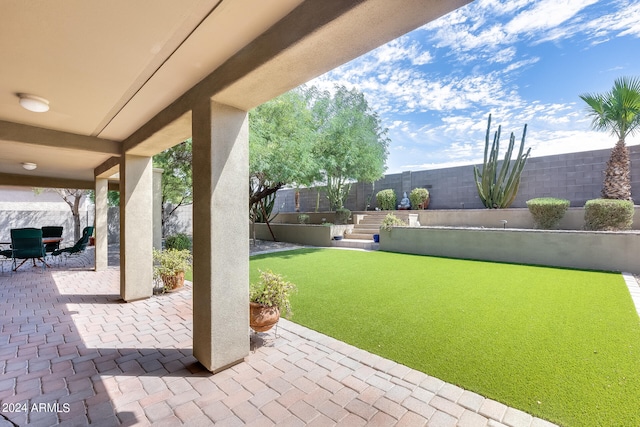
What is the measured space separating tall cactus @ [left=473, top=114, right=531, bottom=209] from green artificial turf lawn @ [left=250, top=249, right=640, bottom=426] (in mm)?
5306

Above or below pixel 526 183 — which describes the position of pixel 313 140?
above

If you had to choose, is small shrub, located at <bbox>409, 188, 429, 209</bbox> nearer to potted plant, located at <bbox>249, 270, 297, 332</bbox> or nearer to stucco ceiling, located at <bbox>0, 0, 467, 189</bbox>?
potted plant, located at <bbox>249, 270, 297, 332</bbox>

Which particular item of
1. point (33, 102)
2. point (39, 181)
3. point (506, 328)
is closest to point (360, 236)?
point (506, 328)

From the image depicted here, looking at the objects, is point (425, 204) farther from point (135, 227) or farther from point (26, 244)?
point (26, 244)

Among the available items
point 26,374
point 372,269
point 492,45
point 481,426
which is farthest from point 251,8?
point 492,45

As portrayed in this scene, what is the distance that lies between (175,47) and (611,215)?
34.3 feet

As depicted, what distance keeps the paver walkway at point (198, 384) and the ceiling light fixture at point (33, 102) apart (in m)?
2.74

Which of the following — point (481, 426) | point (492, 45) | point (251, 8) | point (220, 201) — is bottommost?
point (481, 426)

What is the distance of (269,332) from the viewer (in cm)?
362

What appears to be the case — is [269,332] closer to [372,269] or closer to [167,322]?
[167,322]

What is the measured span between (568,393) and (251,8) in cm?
373

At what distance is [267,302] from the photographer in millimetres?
3297

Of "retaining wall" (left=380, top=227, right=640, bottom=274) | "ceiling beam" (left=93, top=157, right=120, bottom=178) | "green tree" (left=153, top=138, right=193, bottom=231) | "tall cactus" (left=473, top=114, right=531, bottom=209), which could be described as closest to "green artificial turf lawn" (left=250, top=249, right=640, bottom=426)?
"retaining wall" (left=380, top=227, right=640, bottom=274)

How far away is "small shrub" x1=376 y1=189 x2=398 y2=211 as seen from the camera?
48.5 ft
